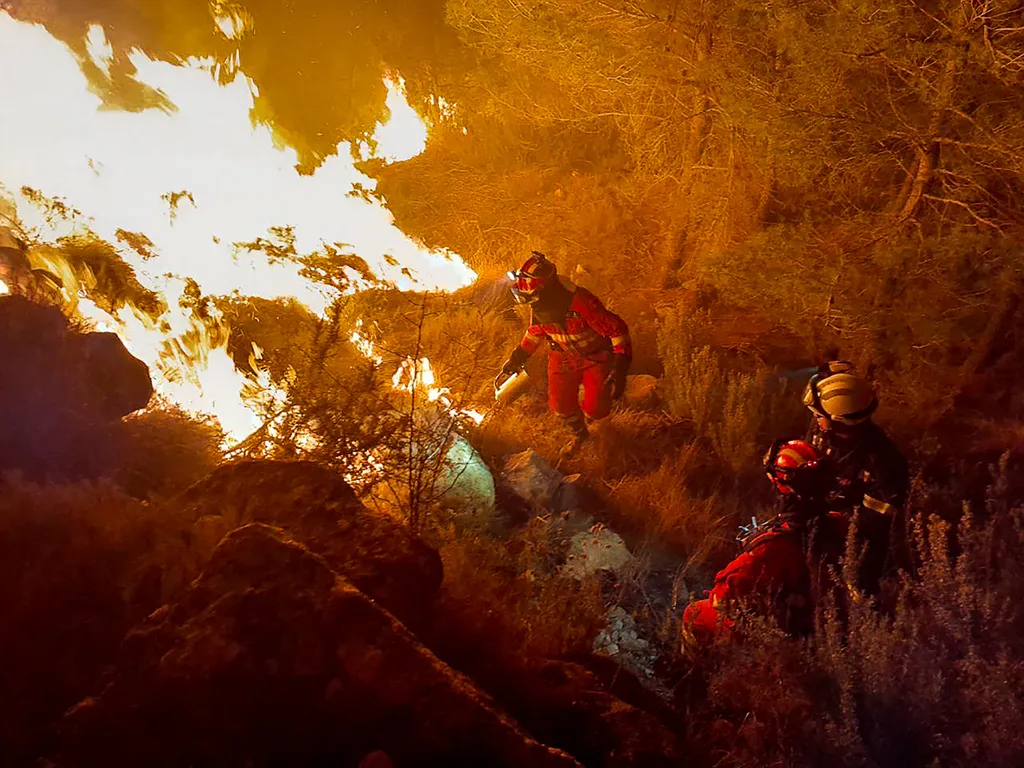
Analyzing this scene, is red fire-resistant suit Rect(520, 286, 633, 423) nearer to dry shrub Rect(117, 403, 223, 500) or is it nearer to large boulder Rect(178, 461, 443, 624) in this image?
dry shrub Rect(117, 403, 223, 500)

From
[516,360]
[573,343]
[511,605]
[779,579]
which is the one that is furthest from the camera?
[516,360]

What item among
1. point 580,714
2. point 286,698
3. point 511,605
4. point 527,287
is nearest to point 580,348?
point 527,287

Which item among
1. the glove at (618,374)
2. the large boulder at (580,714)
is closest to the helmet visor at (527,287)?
the glove at (618,374)

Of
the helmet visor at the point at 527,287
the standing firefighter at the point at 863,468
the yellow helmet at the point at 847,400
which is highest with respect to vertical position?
the helmet visor at the point at 527,287

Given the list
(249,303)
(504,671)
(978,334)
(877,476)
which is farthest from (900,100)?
(249,303)

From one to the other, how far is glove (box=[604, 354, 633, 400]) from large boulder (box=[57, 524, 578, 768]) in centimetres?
403

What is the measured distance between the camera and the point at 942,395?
6438 millimetres

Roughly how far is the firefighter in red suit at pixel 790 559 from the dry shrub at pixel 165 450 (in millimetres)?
3346

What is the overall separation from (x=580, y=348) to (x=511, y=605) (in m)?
3.19

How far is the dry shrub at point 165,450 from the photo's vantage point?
411 cm

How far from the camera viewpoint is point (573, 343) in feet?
19.6

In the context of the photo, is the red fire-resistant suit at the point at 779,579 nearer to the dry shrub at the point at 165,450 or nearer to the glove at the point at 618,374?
the glove at the point at 618,374

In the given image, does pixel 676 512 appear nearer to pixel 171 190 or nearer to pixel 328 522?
pixel 328 522

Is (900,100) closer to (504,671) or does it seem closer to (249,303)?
(504,671)
